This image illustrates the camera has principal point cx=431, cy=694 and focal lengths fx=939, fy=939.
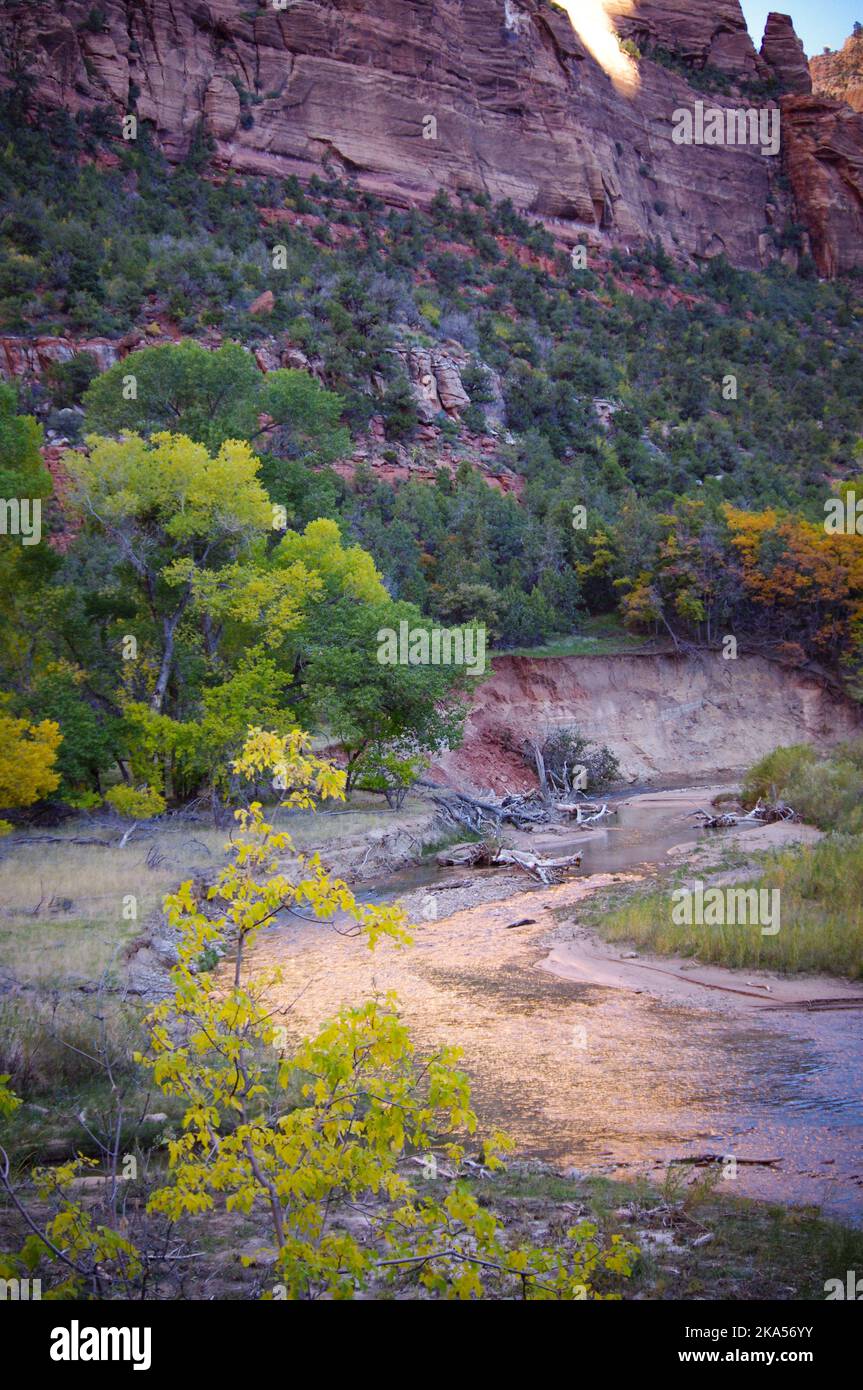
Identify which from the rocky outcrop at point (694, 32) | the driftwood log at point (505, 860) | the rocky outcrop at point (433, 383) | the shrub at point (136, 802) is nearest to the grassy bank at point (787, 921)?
the driftwood log at point (505, 860)

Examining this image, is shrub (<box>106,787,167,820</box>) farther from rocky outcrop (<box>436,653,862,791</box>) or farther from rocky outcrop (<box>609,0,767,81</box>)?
rocky outcrop (<box>609,0,767,81</box>)

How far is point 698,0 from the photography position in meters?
106

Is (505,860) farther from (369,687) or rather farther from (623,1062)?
(623,1062)

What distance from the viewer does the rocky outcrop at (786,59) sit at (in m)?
107

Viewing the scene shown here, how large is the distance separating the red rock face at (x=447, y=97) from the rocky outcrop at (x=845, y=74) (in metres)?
14.0

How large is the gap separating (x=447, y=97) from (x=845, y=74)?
203 ft

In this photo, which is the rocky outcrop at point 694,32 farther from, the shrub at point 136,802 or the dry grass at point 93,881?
the shrub at point 136,802

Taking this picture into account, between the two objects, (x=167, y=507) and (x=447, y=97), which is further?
(x=447, y=97)

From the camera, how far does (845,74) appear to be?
382ft

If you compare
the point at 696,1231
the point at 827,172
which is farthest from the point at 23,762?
the point at 827,172

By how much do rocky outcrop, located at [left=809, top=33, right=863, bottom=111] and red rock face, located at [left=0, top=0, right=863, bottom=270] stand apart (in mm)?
14035

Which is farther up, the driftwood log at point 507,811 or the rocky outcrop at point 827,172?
the rocky outcrop at point 827,172

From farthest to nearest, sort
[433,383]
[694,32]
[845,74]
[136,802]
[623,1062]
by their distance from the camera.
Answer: [845,74] → [694,32] → [433,383] → [136,802] → [623,1062]
